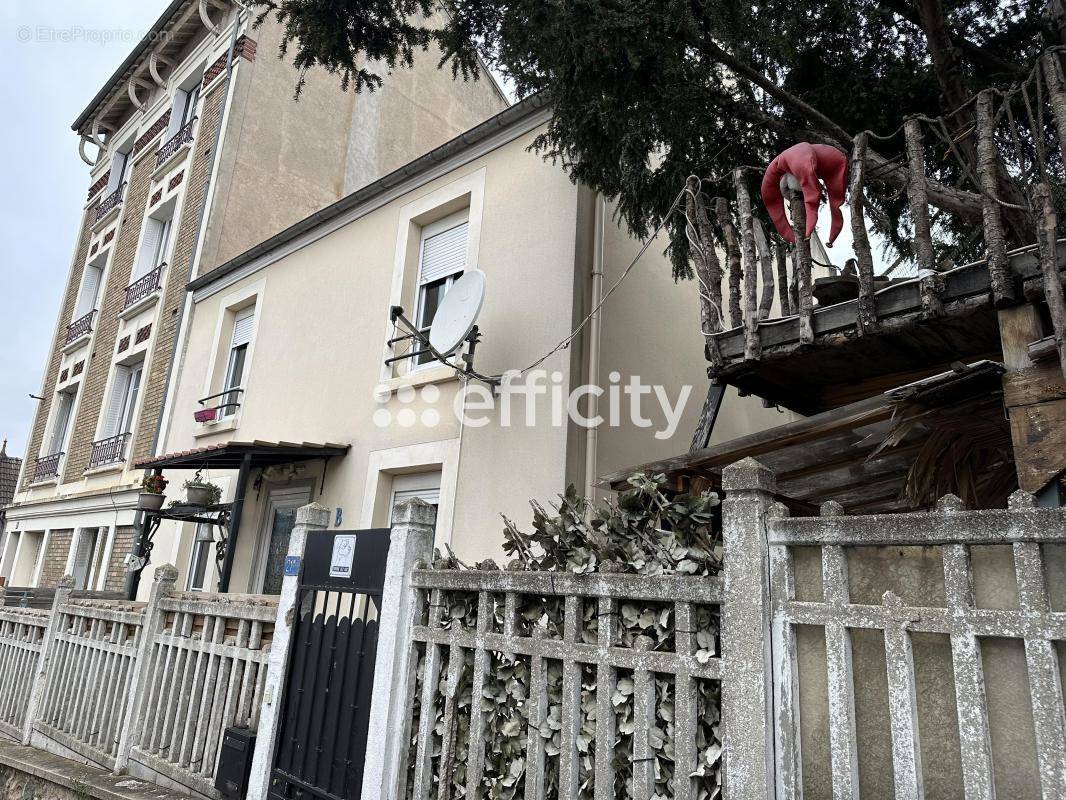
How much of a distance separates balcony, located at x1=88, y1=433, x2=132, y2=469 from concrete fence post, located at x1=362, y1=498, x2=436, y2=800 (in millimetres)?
11268

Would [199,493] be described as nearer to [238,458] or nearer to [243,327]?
[238,458]

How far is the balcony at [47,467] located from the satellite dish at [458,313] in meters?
12.3

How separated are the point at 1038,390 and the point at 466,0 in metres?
5.02

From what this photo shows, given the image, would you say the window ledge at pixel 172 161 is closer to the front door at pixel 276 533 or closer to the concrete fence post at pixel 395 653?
the front door at pixel 276 533

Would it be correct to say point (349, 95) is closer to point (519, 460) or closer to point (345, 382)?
point (345, 382)

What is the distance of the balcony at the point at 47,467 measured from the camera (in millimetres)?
15547

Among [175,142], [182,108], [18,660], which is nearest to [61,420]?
[175,142]

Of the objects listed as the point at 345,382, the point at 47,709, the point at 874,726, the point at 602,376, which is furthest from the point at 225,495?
the point at 874,726

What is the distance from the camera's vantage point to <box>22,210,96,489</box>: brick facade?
669 inches

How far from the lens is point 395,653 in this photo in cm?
365

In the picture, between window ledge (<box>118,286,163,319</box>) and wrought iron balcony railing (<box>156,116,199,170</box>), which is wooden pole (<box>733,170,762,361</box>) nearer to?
window ledge (<box>118,286,163,319</box>)

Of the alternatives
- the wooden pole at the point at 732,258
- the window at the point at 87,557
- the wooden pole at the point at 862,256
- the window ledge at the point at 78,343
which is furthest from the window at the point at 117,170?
the wooden pole at the point at 862,256

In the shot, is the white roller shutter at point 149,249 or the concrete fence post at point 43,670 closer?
the concrete fence post at point 43,670

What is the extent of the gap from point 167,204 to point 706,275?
1327 centimetres
